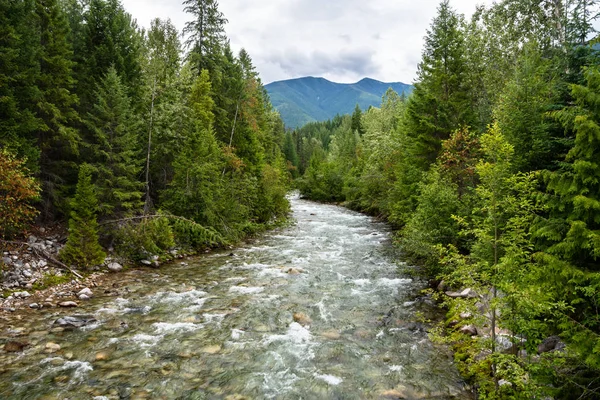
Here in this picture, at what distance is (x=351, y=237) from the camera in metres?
28.1

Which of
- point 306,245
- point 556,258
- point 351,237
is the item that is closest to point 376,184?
point 351,237

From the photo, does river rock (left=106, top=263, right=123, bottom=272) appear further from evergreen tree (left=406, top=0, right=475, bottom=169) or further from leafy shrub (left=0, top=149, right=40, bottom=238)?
evergreen tree (left=406, top=0, right=475, bottom=169)

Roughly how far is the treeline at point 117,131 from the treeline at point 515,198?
43.8ft

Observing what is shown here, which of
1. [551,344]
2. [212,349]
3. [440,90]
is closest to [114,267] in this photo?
[212,349]

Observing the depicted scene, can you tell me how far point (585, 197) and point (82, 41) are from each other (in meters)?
25.3

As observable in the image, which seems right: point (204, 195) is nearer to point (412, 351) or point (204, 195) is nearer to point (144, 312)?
point (144, 312)

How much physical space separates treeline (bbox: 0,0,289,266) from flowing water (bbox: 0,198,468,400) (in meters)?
4.03

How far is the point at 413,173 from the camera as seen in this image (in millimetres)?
24641

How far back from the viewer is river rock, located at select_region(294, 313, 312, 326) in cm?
1212

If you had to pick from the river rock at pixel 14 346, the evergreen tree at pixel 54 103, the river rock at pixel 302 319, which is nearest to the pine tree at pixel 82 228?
the evergreen tree at pixel 54 103

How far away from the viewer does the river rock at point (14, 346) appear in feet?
30.3

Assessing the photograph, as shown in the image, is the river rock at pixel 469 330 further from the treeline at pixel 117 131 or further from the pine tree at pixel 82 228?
the pine tree at pixel 82 228

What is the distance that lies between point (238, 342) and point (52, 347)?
5.04 meters

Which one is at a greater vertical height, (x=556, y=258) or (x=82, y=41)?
(x=82, y=41)
